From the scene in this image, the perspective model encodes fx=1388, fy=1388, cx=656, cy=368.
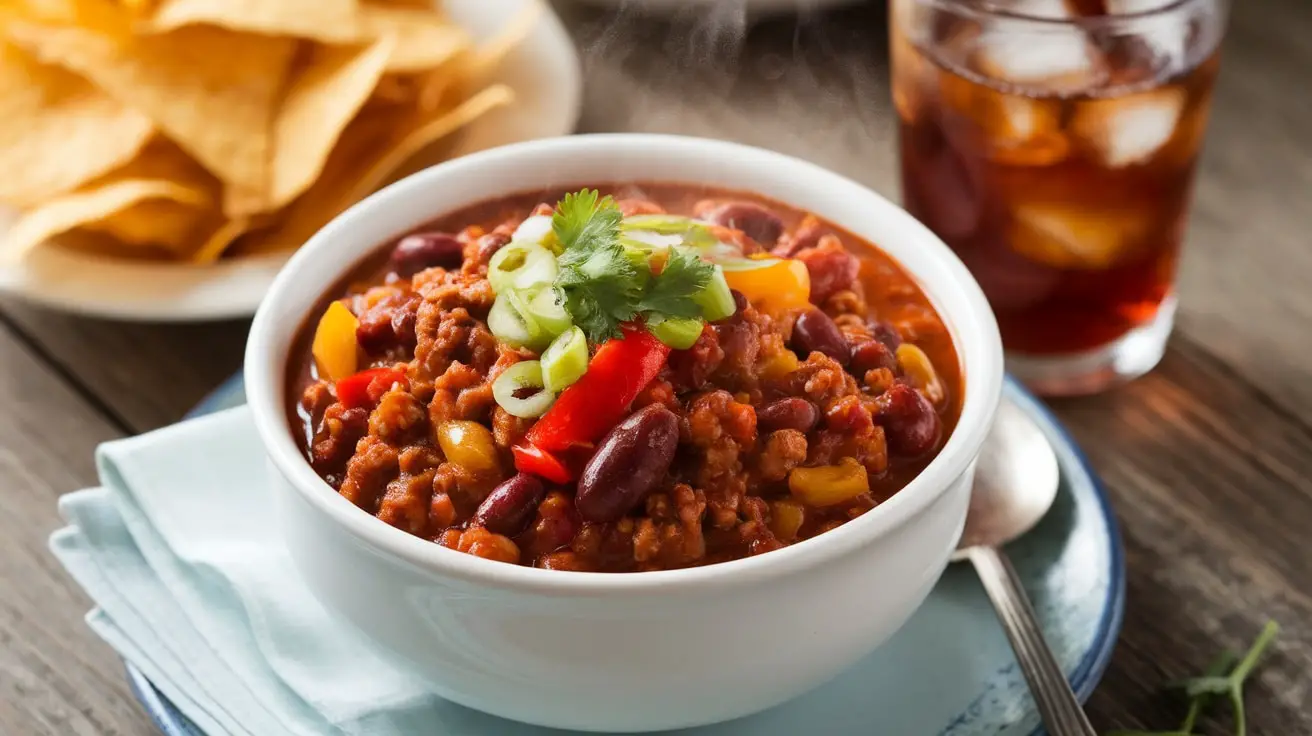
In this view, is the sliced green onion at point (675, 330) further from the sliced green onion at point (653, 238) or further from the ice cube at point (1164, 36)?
the ice cube at point (1164, 36)

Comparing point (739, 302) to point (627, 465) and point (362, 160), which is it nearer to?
point (627, 465)

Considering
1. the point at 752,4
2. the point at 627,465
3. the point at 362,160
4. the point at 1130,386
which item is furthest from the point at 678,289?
the point at 752,4

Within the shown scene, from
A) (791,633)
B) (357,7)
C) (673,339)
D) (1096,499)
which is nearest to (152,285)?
(357,7)

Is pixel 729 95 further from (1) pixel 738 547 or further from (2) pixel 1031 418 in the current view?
(1) pixel 738 547

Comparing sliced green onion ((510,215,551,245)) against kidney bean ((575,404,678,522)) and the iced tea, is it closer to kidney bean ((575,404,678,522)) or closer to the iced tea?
kidney bean ((575,404,678,522))

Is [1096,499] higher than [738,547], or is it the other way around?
[738,547]

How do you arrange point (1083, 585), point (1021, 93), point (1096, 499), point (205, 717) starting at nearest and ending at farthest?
point (205, 717) → point (1083, 585) → point (1096, 499) → point (1021, 93)

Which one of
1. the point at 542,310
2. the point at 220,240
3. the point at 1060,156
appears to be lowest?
the point at 220,240
